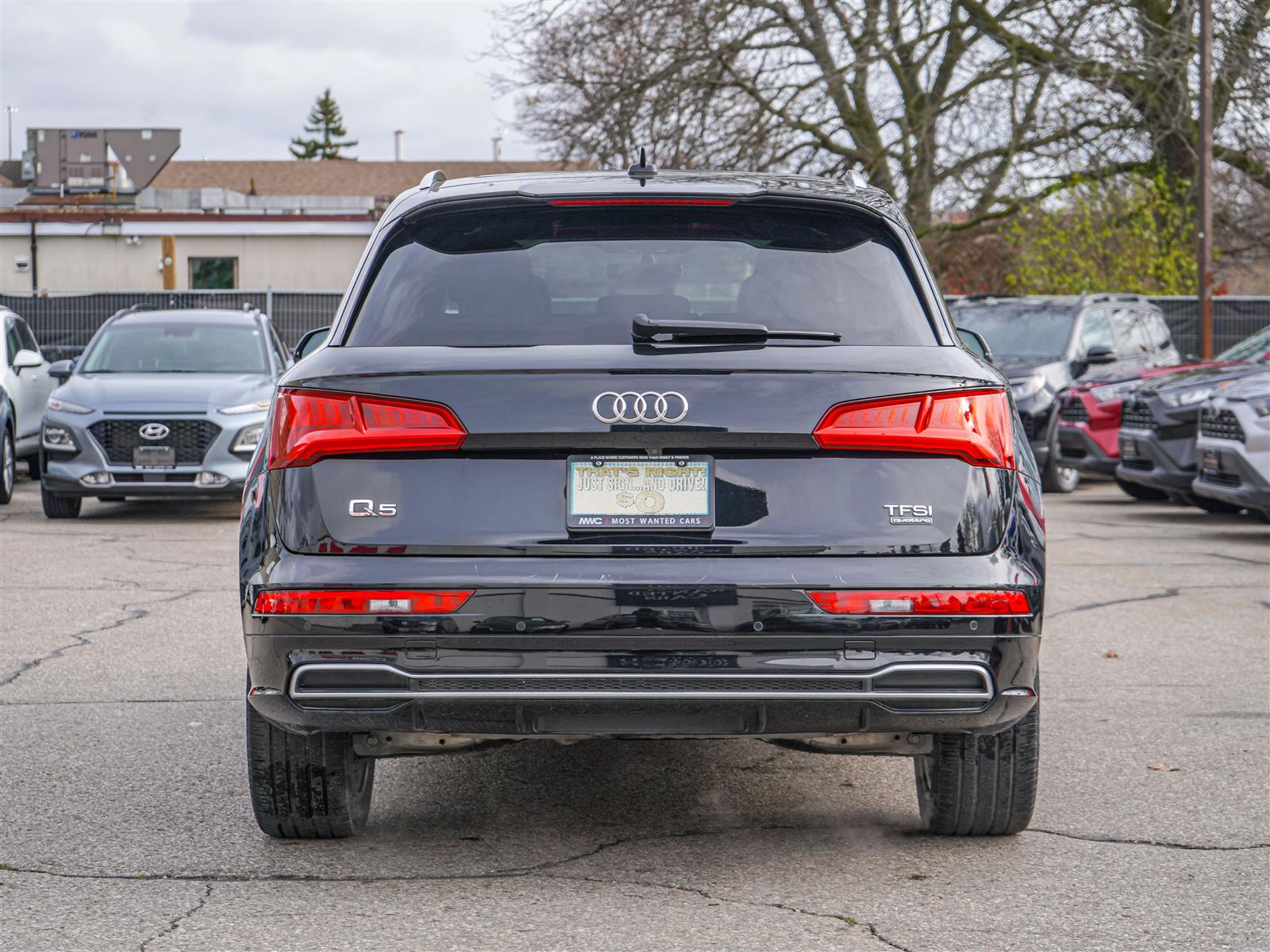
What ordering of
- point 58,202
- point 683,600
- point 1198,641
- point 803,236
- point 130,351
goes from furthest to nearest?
point 58,202
point 130,351
point 1198,641
point 803,236
point 683,600

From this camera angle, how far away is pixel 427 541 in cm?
381

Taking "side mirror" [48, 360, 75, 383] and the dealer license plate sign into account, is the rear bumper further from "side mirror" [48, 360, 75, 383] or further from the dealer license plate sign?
the dealer license plate sign

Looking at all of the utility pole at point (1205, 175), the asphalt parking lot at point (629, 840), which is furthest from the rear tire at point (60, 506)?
the utility pole at point (1205, 175)

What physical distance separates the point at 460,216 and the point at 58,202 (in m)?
37.5

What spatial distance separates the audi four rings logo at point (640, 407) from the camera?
12.5 feet

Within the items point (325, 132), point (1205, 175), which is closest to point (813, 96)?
point (1205, 175)

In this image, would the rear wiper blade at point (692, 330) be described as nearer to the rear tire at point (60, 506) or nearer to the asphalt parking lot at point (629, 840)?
the asphalt parking lot at point (629, 840)

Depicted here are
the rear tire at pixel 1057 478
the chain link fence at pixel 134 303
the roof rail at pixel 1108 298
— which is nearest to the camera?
the rear tire at pixel 1057 478

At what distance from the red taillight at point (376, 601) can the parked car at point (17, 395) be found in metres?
11.9

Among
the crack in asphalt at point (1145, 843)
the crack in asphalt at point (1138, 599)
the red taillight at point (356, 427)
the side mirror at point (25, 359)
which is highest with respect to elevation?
the side mirror at point (25, 359)

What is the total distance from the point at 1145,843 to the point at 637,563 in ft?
6.01

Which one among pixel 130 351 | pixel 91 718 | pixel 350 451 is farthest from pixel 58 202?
pixel 350 451

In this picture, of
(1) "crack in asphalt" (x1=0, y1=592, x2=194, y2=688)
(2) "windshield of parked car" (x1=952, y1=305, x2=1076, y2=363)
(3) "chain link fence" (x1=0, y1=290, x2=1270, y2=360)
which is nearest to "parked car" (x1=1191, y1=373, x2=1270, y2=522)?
(2) "windshield of parked car" (x1=952, y1=305, x2=1076, y2=363)

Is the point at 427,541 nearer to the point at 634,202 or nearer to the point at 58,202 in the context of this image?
the point at 634,202
